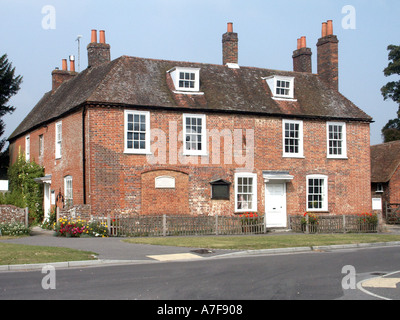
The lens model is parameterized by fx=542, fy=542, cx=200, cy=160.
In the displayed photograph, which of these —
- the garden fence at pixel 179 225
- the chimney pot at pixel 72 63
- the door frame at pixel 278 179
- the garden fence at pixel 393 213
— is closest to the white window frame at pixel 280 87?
the door frame at pixel 278 179

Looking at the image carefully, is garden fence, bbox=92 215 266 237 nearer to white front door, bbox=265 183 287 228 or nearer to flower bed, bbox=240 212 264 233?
flower bed, bbox=240 212 264 233

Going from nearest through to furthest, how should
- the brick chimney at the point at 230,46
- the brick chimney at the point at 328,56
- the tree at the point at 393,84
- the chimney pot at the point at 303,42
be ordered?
the brick chimney at the point at 230,46 < the brick chimney at the point at 328,56 < the chimney pot at the point at 303,42 < the tree at the point at 393,84

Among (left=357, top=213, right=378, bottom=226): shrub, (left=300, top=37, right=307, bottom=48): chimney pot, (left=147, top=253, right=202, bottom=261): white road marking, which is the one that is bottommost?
(left=147, top=253, right=202, bottom=261): white road marking

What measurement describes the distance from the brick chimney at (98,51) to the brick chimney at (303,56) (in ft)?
40.1

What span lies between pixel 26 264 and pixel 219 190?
1465 cm

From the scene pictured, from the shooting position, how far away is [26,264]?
1420 cm

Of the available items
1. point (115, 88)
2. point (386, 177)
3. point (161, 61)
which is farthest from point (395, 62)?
point (115, 88)

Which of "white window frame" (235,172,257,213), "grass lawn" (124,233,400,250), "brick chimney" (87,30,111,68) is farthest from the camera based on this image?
"brick chimney" (87,30,111,68)

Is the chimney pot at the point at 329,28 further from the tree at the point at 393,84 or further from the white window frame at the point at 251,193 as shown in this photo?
the tree at the point at 393,84

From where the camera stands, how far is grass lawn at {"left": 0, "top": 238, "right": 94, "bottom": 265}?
48.3 feet

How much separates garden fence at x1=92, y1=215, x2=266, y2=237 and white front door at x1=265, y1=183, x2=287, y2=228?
2.21m

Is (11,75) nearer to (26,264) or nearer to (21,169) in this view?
(21,169)

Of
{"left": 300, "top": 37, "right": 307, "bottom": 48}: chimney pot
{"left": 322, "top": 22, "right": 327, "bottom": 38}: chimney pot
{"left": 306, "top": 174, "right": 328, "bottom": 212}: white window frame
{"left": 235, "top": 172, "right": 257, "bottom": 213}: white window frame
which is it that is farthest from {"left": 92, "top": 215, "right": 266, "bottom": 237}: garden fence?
{"left": 300, "top": 37, "right": 307, "bottom": 48}: chimney pot

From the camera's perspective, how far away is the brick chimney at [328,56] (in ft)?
107
